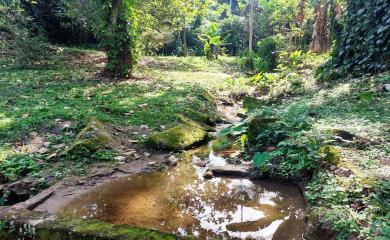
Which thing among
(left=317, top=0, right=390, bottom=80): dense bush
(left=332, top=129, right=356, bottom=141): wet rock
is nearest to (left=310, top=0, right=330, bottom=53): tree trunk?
(left=317, top=0, right=390, bottom=80): dense bush

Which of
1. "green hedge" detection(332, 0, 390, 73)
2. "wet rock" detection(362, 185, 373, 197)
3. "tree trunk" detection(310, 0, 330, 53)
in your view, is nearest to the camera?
"wet rock" detection(362, 185, 373, 197)

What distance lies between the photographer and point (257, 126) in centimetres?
571

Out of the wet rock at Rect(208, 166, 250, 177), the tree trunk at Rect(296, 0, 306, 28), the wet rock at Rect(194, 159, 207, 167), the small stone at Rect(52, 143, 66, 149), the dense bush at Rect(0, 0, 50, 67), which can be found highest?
the tree trunk at Rect(296, 0, 306, 28)

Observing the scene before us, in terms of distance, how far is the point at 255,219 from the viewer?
3645mm

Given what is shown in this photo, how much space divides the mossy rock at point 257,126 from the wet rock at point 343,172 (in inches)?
74.4

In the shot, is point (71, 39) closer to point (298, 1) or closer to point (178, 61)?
point (178, 61)

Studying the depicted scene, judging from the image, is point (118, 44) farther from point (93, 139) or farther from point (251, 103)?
point (93, 139)

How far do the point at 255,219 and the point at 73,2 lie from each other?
1180 cm

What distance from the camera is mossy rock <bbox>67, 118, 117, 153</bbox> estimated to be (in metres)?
5.23

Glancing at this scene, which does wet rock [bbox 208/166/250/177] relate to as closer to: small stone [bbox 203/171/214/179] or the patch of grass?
small stone [bbox 203/171/214/179]

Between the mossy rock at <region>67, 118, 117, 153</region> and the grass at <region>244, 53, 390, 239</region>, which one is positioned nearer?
the grass at <region>244, 53, 390, 239</region>

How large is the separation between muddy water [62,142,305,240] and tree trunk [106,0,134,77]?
5.97 m

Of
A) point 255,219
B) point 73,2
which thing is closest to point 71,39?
point 73,2

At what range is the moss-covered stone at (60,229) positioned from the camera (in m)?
2.69
